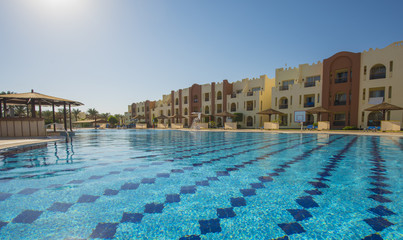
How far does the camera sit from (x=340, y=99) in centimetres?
2223

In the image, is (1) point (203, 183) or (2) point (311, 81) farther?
(2) point (311, 81)

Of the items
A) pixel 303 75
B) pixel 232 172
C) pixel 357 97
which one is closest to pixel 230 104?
pixel 303 75

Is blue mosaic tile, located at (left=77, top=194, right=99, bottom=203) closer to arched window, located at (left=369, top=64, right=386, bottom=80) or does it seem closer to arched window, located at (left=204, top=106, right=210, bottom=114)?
arched window, located at (left=369, top=64, right=386, bottom=80)

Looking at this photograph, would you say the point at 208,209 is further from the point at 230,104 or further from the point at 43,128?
the point at 230,104

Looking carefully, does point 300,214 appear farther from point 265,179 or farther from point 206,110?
point 206,110

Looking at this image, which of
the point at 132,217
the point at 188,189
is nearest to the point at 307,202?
the point at 188,189

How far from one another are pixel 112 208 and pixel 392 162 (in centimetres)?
767

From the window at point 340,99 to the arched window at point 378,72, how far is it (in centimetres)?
321

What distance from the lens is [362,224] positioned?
231 centimetres

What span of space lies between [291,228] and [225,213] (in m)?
0.86

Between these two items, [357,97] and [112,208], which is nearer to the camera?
[112,208]

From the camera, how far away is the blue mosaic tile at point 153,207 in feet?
8.75

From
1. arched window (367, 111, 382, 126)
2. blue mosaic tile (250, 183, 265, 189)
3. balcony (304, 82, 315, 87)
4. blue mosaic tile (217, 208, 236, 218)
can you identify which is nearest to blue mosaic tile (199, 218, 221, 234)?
blue mosaic tile (217, 208, 236, 218)

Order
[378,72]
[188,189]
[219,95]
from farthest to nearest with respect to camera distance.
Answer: [219,95] < [378,72] < [188,189]
